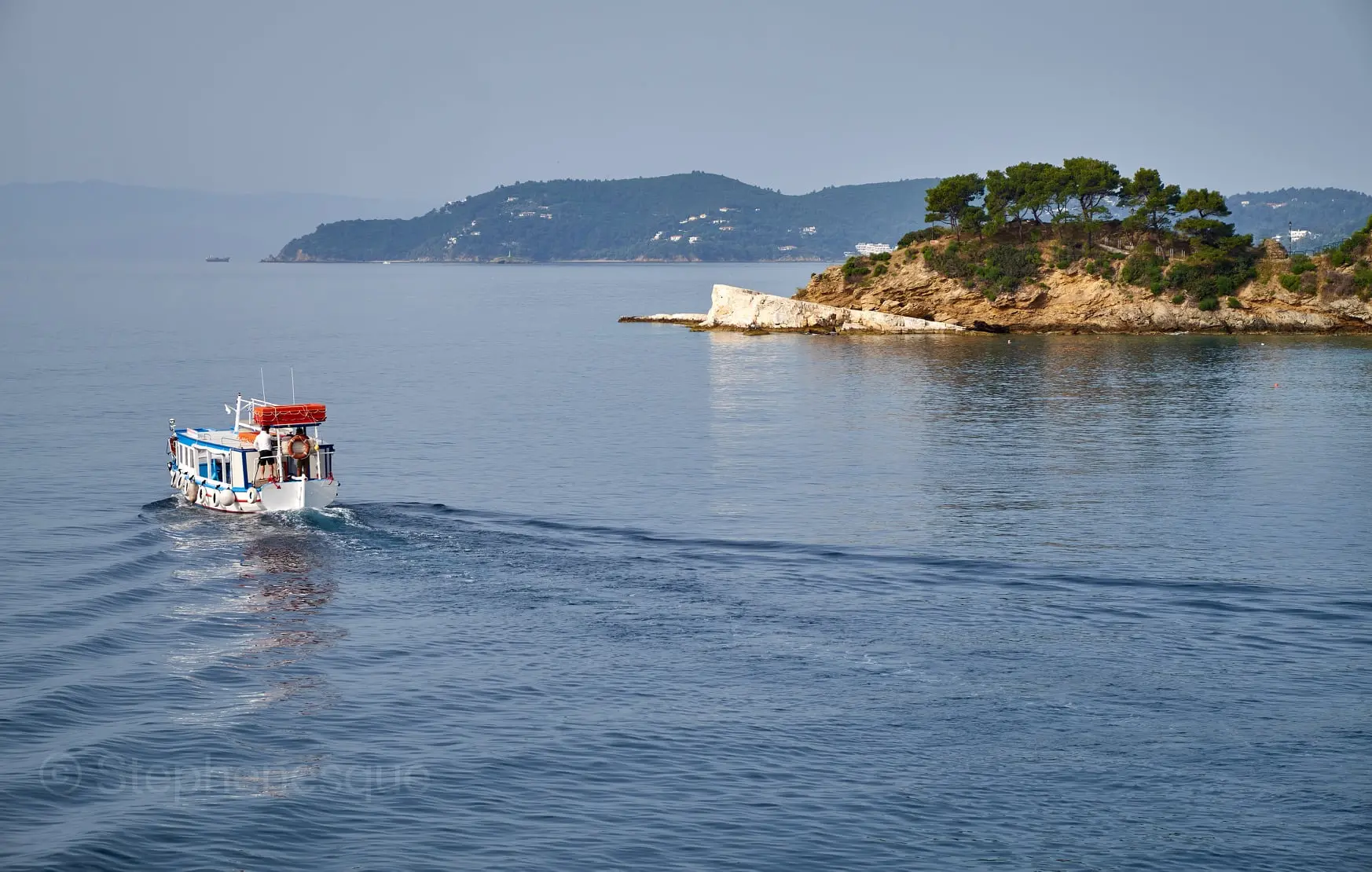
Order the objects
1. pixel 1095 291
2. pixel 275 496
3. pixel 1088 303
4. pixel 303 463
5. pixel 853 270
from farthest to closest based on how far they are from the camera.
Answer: pixel 853 270, pixel 1095 291, pixel 1088 303, pixel 303 463, pixel 275 496

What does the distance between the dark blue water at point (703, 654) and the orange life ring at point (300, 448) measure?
2.71 m

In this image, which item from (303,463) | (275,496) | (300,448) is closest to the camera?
(275,496)

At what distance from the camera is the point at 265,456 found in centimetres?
5200

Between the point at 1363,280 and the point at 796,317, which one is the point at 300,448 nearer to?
the point at 796,317

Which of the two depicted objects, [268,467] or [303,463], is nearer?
[268,467]

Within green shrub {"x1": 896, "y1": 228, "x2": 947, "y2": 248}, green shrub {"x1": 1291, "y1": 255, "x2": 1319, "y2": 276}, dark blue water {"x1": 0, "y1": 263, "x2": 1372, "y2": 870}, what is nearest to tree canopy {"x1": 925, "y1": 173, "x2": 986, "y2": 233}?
green shrub {"x1": 896, "y1": 228, "x2": 947, "y2": 248}

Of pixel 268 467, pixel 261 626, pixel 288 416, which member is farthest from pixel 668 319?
pixel 261 626

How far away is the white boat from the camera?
5191cm

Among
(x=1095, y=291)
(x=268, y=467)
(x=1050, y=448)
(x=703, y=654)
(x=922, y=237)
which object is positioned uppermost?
(x=922, y=237)

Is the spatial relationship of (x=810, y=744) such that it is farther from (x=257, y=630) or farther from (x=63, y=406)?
(x=63, y=406)

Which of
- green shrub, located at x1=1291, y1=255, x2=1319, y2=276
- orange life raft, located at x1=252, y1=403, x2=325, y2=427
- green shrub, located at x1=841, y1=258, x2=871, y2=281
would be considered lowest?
orange life raft, located at x1=252, y1=403, x2=325, y2=427

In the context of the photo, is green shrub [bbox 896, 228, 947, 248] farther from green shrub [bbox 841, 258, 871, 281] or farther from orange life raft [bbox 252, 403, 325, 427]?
orange life raft [bbox 252, 403, 325, 427]

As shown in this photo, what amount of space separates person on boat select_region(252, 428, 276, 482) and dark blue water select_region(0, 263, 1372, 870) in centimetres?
196

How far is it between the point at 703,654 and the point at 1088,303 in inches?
4585
